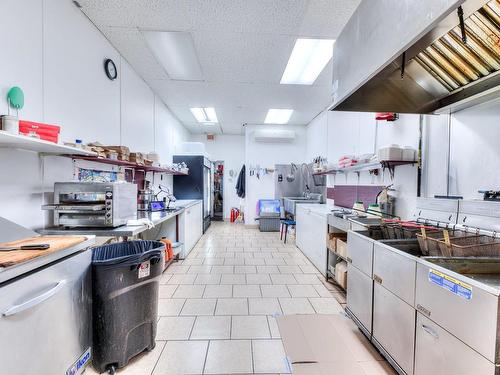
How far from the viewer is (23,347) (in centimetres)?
101

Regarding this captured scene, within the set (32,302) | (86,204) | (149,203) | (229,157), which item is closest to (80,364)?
(32,302)

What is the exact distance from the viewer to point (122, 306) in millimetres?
1549

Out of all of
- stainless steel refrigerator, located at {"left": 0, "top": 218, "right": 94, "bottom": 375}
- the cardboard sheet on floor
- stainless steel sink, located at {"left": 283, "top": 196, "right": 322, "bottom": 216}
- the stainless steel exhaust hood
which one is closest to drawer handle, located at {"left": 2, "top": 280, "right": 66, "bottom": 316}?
stainless steel refrigerator, located at {"left": 0, "top": 218, "right": 94, "bottom": 375}

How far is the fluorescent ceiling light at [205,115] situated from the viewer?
17.6 feet

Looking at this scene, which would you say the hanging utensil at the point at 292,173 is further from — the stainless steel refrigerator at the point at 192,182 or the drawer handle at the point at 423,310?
the drawer handle at the point at 423,310

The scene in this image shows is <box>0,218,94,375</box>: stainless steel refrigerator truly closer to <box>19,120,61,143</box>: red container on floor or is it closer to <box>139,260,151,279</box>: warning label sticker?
<box>139,260,151,279</box>: warning label sticker

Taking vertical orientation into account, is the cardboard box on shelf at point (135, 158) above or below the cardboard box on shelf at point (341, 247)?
above

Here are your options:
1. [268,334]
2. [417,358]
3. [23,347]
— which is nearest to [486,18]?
[417,358]

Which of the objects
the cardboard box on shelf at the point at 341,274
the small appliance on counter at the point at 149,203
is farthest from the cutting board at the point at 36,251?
the cardboard box on shelf at the point at 341,274

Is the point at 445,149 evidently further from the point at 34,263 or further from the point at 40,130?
the point at 40,130

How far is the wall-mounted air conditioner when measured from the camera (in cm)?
636

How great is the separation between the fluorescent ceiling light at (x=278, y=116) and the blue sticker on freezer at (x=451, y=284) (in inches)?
185

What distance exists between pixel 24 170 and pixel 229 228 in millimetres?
5148

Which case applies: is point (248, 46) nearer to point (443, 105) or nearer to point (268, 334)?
point (443, 105)
